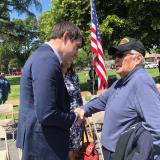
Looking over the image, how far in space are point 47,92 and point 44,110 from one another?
120mm

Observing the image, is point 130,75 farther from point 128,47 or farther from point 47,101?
point 47,101

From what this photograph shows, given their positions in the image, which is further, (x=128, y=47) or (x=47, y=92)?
(x=128, y=47)

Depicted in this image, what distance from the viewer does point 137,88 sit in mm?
3422

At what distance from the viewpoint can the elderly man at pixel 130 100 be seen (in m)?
3.30

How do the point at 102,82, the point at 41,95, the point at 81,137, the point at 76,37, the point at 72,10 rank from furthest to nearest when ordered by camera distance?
1. the point at 72,10
2. the point at 102,82
3. the point at 81,137
4. the point at 76,37
5. the point at 41,95

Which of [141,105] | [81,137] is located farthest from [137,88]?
[81,137]

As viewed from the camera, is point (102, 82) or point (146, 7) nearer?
point (102, 82)

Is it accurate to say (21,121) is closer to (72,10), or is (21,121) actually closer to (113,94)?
(113,94)

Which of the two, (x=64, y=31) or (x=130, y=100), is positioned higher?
(x=64, y=31)

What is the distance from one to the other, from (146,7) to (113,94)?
22.4 meters

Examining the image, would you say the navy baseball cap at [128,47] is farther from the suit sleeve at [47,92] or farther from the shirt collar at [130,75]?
the suit sleeve at [47,92]

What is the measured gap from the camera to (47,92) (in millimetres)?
3062

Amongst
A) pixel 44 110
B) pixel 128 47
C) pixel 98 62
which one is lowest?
pixel 44 110

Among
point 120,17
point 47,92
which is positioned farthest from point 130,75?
point 120,17
